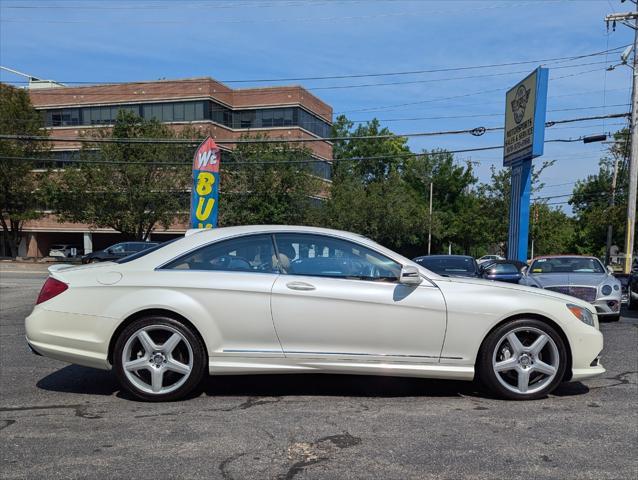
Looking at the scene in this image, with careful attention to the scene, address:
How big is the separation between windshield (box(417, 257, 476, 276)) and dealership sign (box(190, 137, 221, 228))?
5.85 meters

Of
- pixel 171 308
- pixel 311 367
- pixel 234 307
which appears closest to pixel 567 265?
pixel 311 367

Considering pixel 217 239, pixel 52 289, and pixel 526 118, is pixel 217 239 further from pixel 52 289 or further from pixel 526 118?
pixel 526 118

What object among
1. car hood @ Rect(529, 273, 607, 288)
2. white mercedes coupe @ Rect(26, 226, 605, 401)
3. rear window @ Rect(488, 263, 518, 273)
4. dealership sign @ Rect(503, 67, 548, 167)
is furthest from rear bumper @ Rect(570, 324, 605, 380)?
dealership sign @ Rect(503, 67, 548, 167)

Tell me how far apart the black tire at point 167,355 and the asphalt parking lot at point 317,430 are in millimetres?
120

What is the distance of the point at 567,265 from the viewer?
38.8 feet

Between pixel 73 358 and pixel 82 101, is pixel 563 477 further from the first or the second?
pixel 82 101

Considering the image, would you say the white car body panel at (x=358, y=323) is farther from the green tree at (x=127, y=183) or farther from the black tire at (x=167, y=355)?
the green tree at (x=127, y=183)

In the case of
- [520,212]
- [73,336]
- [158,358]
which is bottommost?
[158,358]

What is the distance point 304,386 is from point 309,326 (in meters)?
0.90

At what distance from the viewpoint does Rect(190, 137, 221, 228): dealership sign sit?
1470cm

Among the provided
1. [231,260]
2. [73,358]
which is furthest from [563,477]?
[73,358]

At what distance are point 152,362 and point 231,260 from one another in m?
1.09

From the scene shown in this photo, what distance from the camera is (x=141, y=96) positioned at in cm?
4778

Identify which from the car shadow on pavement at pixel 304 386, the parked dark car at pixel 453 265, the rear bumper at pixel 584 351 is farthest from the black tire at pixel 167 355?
the parked dark car at pixel 453 265
